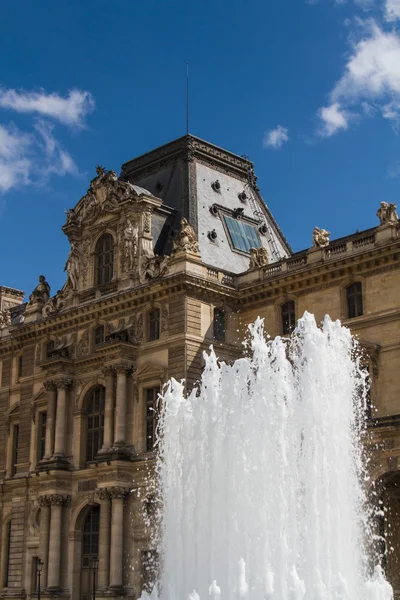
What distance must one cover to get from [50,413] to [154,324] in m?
7.76

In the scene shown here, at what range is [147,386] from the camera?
152 ft

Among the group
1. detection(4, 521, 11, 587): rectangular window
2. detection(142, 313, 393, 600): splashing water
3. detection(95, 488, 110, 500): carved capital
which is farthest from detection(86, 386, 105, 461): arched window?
detection(142, 313, 393, 600): splashing water

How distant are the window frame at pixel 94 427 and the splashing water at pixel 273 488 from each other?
1258 centimetres

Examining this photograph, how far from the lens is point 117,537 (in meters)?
44.2

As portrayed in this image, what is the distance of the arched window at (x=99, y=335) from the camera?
164 feet

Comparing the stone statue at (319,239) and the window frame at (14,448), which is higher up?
the stone statue at (319,239)

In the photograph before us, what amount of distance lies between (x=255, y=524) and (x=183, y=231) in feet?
64.5

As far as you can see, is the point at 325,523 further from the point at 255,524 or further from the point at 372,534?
the point at 372,534

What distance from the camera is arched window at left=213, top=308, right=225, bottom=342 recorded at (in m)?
47.2

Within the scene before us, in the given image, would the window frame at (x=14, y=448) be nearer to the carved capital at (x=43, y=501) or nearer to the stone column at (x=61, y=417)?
the stone column at (x=61, y=417)

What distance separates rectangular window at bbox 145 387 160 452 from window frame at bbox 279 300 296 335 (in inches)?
260

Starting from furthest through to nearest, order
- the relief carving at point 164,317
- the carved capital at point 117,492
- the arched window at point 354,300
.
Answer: the relief carving at point 164,317 < the carved capital at point 117,492 < the arched window at point 354,300

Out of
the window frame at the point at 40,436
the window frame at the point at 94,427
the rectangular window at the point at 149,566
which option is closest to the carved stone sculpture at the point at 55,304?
the window frame at the point at 40,436

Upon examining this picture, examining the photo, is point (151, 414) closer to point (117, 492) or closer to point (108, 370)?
point (108, 370)
